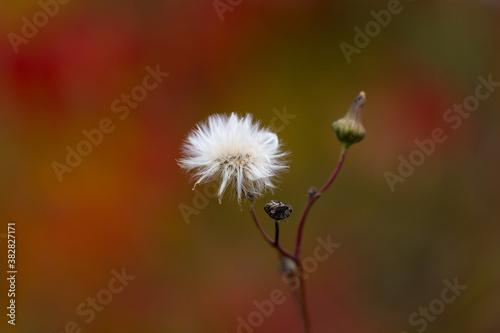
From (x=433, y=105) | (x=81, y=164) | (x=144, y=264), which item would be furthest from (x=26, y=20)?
(x=433, y=105)

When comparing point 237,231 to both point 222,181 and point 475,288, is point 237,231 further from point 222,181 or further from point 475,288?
point 222,181

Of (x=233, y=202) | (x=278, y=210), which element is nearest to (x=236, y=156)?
(x=278, y=210)

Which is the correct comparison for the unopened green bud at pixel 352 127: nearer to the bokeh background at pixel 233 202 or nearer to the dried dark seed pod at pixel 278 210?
the dried dark seed pod at pixel 278 210

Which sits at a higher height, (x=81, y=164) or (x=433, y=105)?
(x=81, y=164)

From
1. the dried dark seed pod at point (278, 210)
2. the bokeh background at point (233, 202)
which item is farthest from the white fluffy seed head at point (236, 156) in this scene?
the bokeh background at point (233, 202)

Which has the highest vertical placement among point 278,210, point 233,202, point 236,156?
point 233,202

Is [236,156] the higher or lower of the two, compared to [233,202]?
lower

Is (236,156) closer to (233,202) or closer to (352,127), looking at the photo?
(352,127)

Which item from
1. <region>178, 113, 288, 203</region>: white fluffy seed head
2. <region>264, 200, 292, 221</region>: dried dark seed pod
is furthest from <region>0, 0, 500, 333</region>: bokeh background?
<region>264, 200, 292, 221</region>: dried dark seed pod
